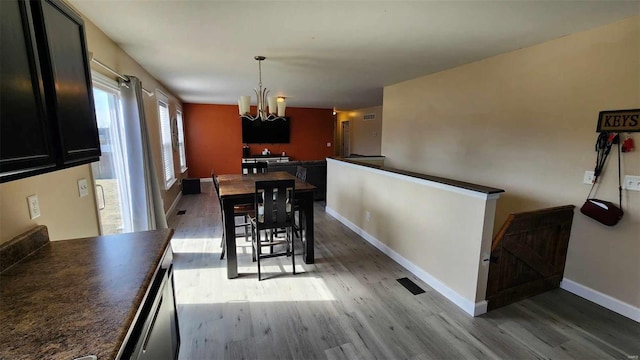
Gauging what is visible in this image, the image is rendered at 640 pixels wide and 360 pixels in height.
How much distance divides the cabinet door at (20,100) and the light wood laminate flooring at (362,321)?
1.54 meters

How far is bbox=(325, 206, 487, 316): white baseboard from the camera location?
2.23m

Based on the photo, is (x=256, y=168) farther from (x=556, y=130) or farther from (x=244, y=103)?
(x=556, y=130)

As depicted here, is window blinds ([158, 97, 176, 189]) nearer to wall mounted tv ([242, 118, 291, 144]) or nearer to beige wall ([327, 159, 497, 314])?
wall mounted tv ([242, 118, 291, 144])

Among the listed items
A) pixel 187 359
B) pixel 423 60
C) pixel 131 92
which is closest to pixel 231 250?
pixel 187 359

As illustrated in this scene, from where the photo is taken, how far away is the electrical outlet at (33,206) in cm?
139

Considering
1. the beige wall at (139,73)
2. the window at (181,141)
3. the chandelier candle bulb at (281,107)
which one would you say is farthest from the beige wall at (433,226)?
the window at (181,141)

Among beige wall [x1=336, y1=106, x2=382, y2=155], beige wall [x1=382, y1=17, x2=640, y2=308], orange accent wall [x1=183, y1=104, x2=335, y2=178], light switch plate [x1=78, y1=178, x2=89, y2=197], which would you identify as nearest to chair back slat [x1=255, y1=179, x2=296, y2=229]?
light switch plate [x1=78, y1=178, x2=89, y2=197]

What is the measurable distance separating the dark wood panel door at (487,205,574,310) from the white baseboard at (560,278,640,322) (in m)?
0.08

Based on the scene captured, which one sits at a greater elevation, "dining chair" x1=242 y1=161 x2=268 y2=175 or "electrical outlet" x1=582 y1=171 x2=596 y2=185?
"electrical outlet" x1=582 y1=171 x2=596 y2=185

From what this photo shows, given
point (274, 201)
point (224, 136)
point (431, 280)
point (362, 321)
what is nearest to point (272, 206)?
point (274, 201)

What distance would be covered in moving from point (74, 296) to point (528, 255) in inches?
119

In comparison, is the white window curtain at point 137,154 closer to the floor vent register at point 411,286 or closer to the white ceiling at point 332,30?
the white ceiling at point 332,30

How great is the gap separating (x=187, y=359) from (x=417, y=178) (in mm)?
2341

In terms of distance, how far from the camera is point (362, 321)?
216 cm
